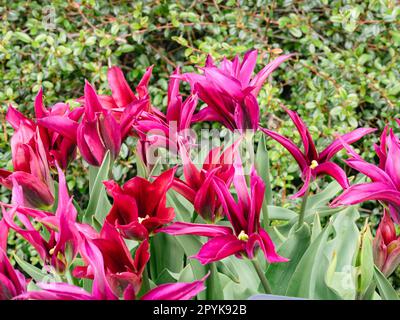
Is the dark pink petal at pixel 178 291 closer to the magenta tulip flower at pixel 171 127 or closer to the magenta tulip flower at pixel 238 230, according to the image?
the magenta tulip flower at pixel 238 230

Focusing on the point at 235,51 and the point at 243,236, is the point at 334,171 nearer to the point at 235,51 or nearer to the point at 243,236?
the point at 243,236

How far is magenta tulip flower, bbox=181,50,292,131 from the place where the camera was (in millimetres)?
759

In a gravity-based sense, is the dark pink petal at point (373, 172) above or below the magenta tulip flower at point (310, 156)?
above

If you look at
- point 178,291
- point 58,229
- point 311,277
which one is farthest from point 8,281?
point 311,277

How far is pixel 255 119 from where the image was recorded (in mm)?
787

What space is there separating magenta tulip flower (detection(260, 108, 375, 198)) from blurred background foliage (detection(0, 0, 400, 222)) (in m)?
1.33

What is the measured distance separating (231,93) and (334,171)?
0.14 meters

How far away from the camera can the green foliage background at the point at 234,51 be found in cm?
221

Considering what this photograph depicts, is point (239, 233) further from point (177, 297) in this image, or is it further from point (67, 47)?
point (67, 47)

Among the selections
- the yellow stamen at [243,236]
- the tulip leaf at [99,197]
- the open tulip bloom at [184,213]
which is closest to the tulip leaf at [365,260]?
the open tulip bloom at [184,213]

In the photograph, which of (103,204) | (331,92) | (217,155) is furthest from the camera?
(331,92)

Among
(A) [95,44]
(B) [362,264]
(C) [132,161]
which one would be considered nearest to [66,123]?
(B) [362,264]

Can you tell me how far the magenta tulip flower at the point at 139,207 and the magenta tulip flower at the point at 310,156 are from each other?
0.48ft

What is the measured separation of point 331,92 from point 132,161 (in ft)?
2.20
